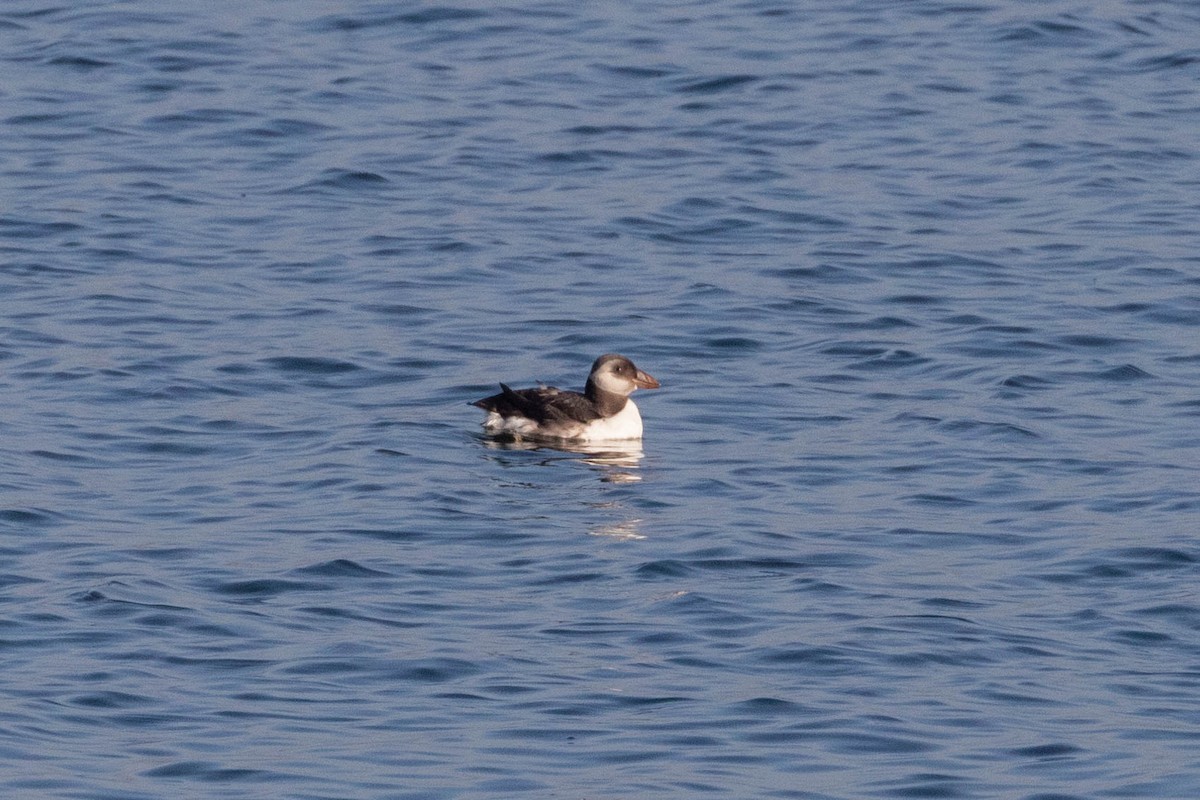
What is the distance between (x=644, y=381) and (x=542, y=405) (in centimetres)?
84

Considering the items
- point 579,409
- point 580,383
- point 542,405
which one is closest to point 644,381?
point 579,409

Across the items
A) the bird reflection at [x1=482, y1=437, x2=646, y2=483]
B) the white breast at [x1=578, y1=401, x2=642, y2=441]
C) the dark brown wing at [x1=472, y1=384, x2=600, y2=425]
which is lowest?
the bird reflection at [x1=482, y1=437, x2=646, y2=483]

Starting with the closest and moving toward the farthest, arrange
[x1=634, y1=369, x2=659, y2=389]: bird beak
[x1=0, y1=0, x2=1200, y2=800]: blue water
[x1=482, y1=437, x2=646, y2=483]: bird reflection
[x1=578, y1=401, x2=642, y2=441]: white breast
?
[x1=0, y1=0, x2=1200, y2=800]: blue water → [x1=482, y1=437, x2=646, y2=483]: bird reflection → [x1=578, y1=401, x2=642, y2=441]: white breast → [x1=634, y1=369, x2=659, y2=389]: bird beak

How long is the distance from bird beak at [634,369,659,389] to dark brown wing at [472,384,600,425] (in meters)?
0.39

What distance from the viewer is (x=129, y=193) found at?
76.9ft

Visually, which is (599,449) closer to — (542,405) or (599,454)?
(599,454)

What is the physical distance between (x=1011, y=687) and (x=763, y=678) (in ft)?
3.83

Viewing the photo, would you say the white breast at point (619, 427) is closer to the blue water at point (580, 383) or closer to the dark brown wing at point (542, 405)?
the dark brown wing at point (542, 405)

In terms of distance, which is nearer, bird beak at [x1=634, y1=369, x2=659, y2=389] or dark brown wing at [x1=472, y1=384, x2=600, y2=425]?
dark brown wing at [x1=472, y1=384, x2=600, y2=425]

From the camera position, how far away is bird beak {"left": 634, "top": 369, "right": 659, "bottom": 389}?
16984 mm

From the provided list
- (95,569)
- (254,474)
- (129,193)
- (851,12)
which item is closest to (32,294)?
(129,193)

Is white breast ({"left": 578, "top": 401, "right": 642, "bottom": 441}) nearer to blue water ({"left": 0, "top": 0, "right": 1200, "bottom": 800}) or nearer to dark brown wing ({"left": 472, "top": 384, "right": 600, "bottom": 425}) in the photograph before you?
dark brown wing ({"left": 472, "top": 384, "right": 600, "bottom": 425})

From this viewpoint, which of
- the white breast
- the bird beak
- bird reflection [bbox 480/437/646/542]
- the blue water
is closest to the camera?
the blue water

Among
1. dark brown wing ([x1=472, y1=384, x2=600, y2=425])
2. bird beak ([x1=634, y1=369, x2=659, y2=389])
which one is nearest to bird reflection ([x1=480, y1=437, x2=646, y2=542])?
dark brown wing ([x1=472, y1=384, x2=600, y2=425])
